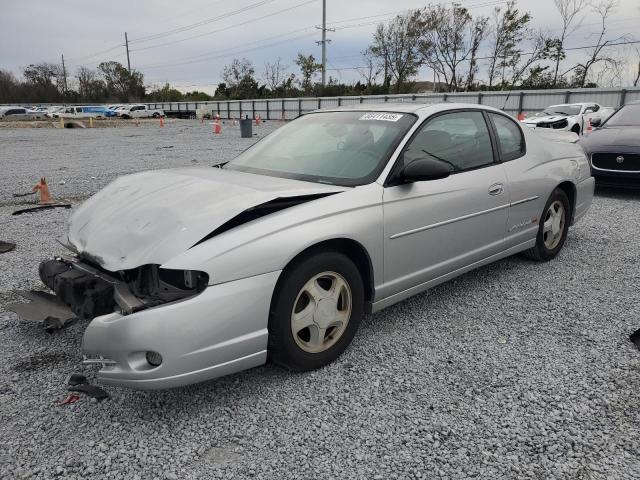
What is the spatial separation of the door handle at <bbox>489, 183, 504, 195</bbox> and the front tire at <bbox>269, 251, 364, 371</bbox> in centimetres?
154

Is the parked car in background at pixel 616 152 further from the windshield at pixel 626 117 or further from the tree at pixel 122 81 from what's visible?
the tree at pixel 122 81

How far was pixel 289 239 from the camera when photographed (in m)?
2.52

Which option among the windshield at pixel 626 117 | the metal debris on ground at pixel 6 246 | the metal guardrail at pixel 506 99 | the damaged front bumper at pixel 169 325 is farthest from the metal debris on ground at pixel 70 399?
the metal guardrail at pixel 506 99

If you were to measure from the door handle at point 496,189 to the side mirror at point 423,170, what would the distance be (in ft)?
2.95

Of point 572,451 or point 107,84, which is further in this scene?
point 107,84

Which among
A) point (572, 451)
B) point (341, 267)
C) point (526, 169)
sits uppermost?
point (526, 169)

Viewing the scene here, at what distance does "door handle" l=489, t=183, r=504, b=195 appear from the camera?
379 cm

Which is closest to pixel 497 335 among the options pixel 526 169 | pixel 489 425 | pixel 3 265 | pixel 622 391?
pixel 622 391

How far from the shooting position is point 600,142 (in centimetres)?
794

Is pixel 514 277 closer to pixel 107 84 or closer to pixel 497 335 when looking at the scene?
pixel 497 335

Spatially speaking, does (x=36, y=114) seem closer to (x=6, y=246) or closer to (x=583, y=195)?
(x=6, y=246)

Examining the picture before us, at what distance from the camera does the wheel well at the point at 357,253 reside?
276cm

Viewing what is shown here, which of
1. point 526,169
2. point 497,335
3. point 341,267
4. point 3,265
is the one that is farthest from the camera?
point 3,265

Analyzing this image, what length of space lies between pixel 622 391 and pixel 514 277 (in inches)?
71.4
